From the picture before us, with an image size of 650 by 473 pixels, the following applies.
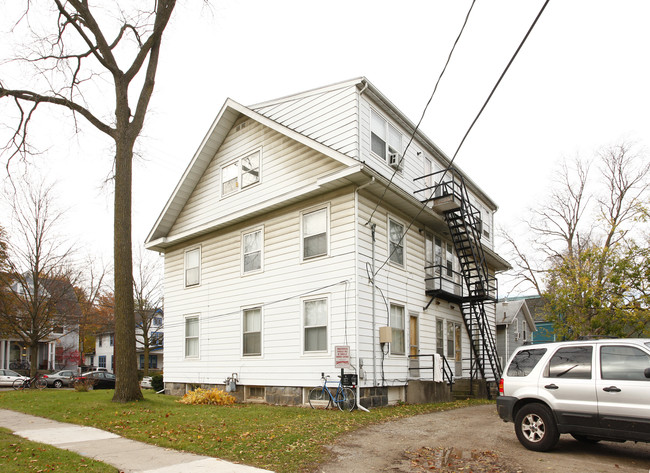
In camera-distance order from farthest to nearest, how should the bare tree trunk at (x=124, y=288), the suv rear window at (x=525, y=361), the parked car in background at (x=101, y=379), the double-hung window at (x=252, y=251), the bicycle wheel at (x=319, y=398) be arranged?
the parked car in background at (x=101, y=379)
the double-hung window at (x=252, y=251)
the bare tree trunk at (x=124, y=288)
the bicycle wheel at (x=319, y=398)
the suv rear window at (x=525, y=361)

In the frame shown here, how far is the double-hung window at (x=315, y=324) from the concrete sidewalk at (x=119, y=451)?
588 centimetres

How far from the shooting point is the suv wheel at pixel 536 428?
25.7ft

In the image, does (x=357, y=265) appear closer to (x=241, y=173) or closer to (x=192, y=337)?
(x=241, y=173)

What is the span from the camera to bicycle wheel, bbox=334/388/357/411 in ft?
41.8

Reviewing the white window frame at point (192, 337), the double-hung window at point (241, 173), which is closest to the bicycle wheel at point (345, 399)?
the white window frame at point (192, 337)

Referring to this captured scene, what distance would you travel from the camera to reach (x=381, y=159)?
15625 mm

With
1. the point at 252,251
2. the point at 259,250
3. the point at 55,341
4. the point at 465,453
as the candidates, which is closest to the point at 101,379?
the point at 252,251

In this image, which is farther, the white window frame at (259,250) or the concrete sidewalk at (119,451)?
the white window frame at (259,250)

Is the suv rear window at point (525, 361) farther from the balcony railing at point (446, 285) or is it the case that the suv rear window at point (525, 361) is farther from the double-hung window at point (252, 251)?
the double-hung window at point (252, 251)

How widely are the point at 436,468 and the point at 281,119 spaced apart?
1269cm

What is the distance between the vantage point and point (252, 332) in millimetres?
16250

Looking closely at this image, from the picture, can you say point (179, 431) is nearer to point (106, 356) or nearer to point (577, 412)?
point (577, 412)

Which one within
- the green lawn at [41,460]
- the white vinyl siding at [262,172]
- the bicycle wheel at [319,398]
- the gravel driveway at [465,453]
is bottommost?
the bicycle wheel at [319,398]

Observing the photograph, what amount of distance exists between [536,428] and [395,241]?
8335mm
